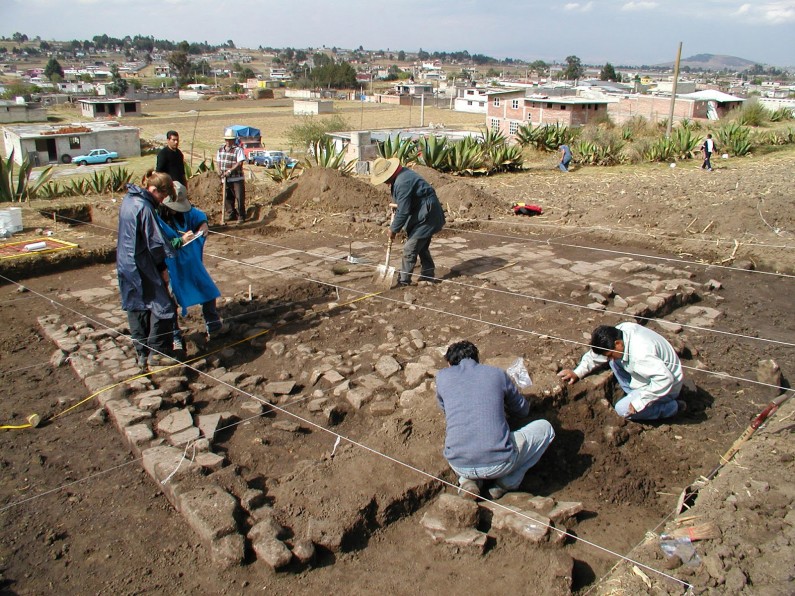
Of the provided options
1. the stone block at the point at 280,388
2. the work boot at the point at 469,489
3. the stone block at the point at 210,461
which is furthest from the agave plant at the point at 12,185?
the work boot at the point at 469,489

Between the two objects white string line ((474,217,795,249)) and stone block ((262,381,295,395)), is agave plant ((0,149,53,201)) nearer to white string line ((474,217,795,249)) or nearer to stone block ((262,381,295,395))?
white string line ((474,217,795,249))

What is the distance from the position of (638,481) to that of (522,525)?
1.07m

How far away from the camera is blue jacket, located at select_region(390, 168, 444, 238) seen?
6387mm

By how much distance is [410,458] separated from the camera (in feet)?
11.9

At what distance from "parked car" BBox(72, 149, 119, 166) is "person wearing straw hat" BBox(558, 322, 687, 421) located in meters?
37.6

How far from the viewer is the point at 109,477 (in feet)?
11.6

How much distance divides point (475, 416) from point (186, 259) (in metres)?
2.80

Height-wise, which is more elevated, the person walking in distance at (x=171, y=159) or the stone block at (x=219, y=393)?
the person walking in distance at (x=171, y=159)

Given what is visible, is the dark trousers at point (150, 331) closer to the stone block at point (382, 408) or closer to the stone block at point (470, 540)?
the stone block at point (382, 408)

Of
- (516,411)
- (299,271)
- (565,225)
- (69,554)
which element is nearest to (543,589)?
(516,411)

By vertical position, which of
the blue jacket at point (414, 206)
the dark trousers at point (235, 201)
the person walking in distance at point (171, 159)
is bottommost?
the dark trousers at point (235, 201)

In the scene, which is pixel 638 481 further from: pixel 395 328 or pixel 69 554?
pixel 69 554

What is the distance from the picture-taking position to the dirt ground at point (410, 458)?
2.88 meters

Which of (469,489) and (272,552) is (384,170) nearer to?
(469,489)
